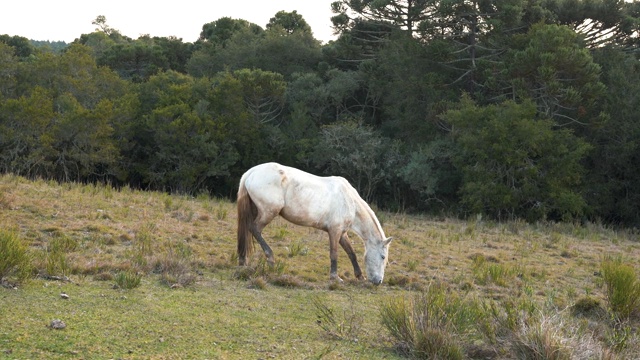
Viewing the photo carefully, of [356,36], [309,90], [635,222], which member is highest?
[356,36]

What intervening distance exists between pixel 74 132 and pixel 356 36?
15986 mm

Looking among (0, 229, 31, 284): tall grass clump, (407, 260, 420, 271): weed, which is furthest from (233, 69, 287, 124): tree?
(0, 229, 31, 284): tall grass clump

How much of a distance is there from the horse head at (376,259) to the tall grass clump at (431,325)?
305cm

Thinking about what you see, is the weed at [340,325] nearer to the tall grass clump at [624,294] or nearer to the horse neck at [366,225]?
the horse neck at [366,225]

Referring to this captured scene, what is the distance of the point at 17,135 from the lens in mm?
26328

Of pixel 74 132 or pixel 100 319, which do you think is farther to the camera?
pixel 74 132

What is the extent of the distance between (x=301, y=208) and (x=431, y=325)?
4.31m

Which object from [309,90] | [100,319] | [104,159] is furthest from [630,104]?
[100,319]

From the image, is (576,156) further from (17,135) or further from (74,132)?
(17,135)

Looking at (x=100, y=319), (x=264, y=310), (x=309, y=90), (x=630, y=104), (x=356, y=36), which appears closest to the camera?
(x=100, y=319)

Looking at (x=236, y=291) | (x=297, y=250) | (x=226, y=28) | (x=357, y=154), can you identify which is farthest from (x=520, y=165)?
(x=226, y=28)

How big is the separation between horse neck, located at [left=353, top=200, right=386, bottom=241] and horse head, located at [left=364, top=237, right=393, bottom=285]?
5.1 inches

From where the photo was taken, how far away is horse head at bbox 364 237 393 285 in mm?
9141

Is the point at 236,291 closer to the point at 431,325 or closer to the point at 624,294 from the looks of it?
the point at 431,325
